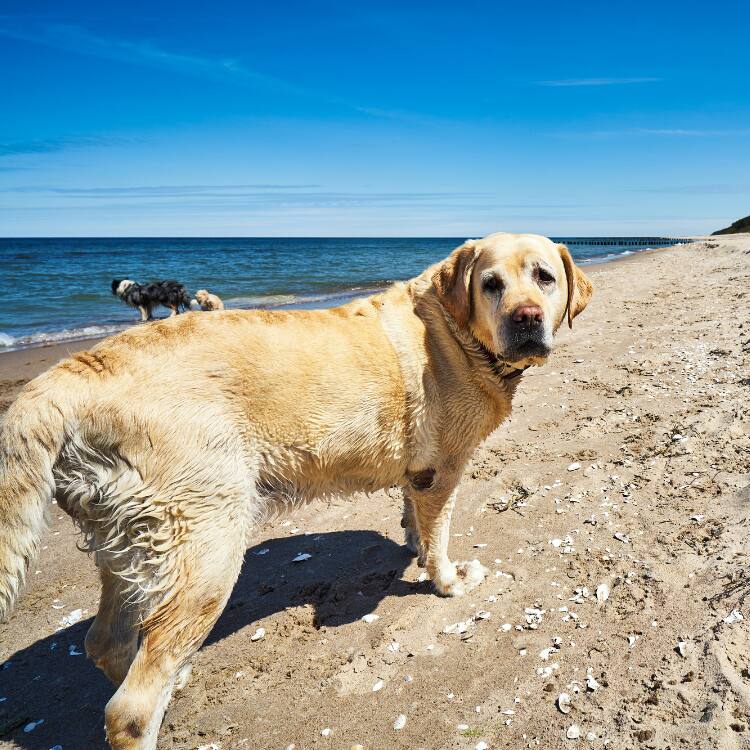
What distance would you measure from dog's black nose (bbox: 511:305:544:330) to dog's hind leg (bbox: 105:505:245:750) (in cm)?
196

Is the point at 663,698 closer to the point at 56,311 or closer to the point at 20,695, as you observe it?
the point at 20,695

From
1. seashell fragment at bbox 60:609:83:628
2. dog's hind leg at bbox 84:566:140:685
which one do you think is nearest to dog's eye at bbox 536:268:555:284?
dog's hind leg at bbox 84:566:140:685

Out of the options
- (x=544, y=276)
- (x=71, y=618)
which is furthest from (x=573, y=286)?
(x=71, y=618)

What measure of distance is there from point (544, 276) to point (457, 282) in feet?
1.86

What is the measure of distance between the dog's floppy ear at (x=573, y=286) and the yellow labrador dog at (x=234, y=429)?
14 mm

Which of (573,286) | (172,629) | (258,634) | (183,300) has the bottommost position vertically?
(258,634)

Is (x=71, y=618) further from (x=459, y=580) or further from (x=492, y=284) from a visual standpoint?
(x=492, y=284)

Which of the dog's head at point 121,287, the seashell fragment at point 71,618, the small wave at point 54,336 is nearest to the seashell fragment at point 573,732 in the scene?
the seashell fragment at point 71,618

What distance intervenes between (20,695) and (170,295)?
14.1 metres

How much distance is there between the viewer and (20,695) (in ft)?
11.3

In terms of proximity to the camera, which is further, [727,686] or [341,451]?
[341,451]

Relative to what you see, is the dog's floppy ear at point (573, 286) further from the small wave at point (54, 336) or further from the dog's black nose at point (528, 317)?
the small wave at point (54, 336)

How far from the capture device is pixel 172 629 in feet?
8.54

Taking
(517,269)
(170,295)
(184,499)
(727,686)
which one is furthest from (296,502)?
(170,295)
